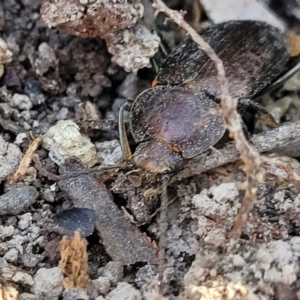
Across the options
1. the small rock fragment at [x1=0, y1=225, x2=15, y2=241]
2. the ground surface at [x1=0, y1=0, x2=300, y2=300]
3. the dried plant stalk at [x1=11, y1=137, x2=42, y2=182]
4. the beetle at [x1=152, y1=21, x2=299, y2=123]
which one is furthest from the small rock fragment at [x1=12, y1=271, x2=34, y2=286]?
the beetle at [x1=152, y1=21, x2=299, y2=123]

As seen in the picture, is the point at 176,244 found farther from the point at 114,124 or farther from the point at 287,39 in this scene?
the point at 287,39

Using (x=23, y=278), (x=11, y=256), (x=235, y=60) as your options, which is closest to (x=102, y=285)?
(x=23, y=278)

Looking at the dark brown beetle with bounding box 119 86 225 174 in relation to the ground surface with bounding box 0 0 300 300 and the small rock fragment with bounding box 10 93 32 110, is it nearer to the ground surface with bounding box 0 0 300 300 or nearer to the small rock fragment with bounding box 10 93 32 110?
the ground surface with bounding box 0 0 300 300

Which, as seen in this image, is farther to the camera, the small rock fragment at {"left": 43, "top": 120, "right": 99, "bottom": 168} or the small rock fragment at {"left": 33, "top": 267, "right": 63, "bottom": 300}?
the small rock fragment at {"left": 43, "top": 120, "right": 99, "bottom": 168}

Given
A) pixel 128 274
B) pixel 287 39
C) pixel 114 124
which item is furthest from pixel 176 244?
pixel 287 39

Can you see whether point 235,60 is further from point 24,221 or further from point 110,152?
point 24,221

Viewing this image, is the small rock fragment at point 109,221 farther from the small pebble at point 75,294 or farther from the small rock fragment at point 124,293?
the small pebble at point 75,294
